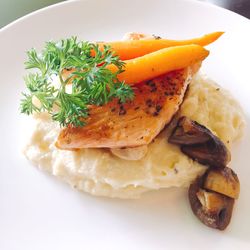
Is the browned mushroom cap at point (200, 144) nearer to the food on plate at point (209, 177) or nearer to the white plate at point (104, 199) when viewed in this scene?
the food on plate at point (209, 177)

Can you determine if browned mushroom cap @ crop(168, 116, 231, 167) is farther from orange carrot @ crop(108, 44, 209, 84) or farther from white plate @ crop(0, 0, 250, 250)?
orange carrot @ crop(108, 44, 209, 84)

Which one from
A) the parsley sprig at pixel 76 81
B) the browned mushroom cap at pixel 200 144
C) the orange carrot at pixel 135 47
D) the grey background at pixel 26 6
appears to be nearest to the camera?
the parsley sprig at pixel 76 81

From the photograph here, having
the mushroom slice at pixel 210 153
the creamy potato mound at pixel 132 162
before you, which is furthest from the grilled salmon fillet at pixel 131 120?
the mushroom slice at pixel 210 153

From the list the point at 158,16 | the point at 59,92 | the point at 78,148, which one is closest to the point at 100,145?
the point at 78,148

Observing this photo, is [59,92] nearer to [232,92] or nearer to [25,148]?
[25,148]

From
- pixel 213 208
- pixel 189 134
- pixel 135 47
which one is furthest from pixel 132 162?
pixel 135 47
